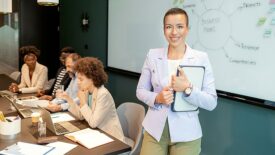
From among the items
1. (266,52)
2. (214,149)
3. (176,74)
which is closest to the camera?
(176,74)

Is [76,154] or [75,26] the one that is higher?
[75,26]

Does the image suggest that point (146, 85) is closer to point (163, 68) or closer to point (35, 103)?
point (163, 68)

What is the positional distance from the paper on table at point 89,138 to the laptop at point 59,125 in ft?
0.24

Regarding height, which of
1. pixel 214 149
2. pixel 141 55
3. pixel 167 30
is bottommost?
pixel 214 149

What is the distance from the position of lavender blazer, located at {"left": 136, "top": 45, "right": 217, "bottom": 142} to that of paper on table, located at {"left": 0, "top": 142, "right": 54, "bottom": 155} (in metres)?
0.57

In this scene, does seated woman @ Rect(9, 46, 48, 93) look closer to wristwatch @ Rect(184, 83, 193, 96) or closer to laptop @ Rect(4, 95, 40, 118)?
laptop @ Rect(4, 95, 40, 118)

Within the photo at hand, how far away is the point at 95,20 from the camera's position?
4258mm

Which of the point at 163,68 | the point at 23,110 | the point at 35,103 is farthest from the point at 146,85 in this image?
the point at 35,103

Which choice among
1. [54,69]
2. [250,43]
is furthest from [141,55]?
[54,69]

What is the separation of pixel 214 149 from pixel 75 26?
3396 mm

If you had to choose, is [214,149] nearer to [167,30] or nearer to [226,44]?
[226,44]

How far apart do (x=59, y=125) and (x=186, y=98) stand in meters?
0.95

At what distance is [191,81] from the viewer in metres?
1.49

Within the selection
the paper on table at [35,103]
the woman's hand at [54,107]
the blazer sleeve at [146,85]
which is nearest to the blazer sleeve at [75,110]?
the woman's hand at [54,107]
